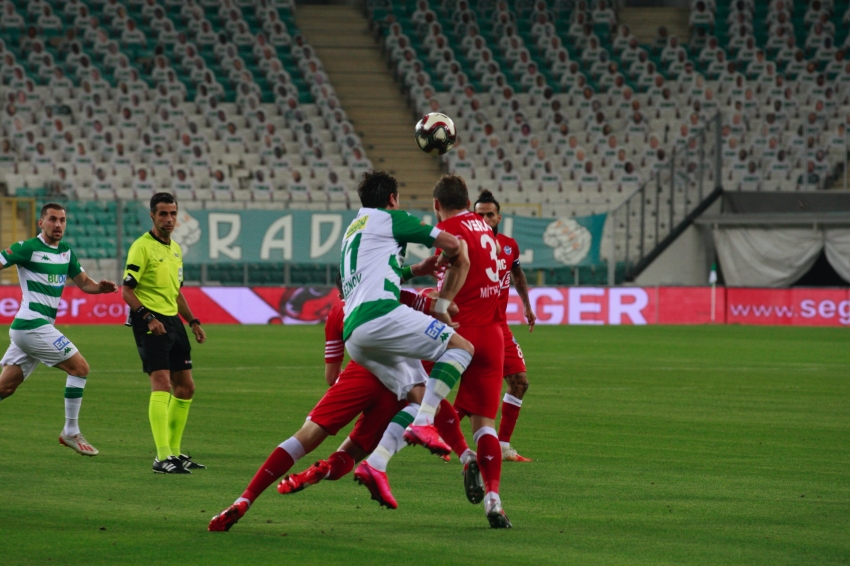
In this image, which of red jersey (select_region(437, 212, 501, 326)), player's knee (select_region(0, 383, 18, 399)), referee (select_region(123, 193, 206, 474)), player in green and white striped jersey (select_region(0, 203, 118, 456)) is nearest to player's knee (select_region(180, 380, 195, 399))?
referee (select_region(123, 193, 206, 474))

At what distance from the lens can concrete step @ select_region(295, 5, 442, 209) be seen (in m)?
38.6

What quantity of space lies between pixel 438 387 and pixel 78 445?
4282 millimetres

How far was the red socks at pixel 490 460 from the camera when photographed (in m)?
7.20

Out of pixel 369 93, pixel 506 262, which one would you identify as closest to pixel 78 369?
pixel 506 262

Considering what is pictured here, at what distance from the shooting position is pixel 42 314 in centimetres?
1063

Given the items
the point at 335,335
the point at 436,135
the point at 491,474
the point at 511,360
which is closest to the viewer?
the point at 491,474

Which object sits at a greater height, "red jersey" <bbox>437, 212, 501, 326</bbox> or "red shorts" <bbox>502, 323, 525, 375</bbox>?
"red jersey" <bbox>437, 212, 501, 326</bbox>

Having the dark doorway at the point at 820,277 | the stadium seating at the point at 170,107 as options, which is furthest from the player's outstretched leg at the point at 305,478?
the dark doorway at the point at 820,277

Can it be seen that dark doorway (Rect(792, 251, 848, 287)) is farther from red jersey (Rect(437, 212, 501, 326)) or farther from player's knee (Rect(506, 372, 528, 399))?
red jersey (Rect(437, 212, 501, 326))

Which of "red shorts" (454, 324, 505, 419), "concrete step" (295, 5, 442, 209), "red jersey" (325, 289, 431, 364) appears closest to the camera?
"red shorts" (454, 324, 505, 419)

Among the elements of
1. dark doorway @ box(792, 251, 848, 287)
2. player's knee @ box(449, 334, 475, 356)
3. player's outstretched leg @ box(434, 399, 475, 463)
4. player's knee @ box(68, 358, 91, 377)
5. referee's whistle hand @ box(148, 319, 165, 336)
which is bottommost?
player's outstretched leg @ box(434, 399, 475, 463)

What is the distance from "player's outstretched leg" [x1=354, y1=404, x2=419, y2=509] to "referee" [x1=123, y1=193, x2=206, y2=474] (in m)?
2.87

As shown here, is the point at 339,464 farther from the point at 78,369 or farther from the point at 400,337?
the point at 78,369

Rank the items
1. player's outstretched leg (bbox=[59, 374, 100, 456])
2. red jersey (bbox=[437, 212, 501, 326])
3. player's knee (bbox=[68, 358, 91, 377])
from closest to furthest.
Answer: red jersey (bbox=[437, 212, 501, 326]) < player's outstretched leg (bbox=[59, 374, 100, 456]) < player's knee (bbox=[68, 358, 91, 377])
